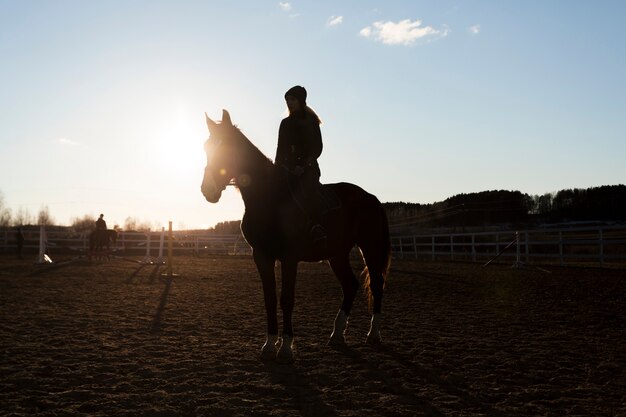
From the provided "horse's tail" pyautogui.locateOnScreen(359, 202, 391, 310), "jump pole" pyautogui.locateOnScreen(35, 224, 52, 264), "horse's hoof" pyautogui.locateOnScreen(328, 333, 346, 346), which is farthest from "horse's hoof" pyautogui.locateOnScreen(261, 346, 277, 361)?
"jump pole" pyautogui.locateOnScreen(35, 224, 52, 264)

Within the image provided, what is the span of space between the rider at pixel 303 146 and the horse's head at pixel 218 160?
58 centimetres

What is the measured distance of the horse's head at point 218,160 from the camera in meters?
5.43

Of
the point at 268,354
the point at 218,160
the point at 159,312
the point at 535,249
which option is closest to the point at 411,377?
the point at 268,354

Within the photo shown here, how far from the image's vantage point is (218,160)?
Result: 5.46 meters

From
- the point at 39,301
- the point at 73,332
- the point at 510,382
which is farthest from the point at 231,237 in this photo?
the point at 510,382

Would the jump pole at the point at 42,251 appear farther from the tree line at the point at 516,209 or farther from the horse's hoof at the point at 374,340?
the tree line at the point at 516,209

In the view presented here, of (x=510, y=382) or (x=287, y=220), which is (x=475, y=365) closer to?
(x=510, y=382)

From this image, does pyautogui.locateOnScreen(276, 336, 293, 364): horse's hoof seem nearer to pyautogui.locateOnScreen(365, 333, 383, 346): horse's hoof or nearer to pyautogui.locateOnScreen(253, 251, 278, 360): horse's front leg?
pyautogui.locateOnScreen(253, 251, 278, 360): horse's front leg

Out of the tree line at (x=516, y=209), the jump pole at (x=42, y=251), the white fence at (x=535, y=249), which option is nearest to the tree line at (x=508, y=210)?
the tree line at (x=516, y=209)

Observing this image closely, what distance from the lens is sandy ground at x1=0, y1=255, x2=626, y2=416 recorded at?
3.80m

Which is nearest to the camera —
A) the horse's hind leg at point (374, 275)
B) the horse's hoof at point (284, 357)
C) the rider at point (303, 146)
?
the horse's hoof at point (284, 357)

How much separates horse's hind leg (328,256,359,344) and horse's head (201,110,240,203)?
198 cm

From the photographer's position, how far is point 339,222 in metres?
6.29

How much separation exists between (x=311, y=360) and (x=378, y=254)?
6.79ft
